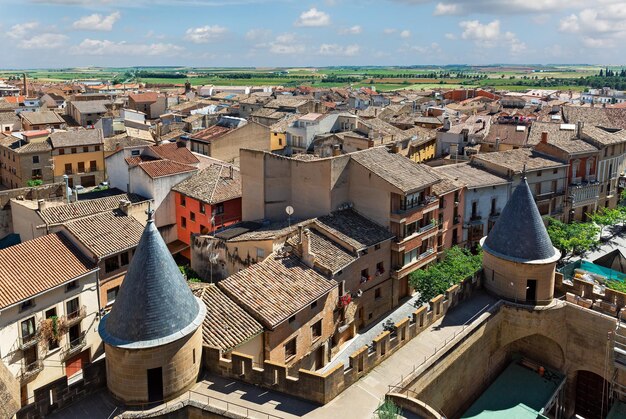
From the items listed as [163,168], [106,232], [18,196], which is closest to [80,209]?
[106,232]

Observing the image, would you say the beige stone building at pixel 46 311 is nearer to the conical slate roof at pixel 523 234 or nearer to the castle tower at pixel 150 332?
the castle tower at pixel 150 332

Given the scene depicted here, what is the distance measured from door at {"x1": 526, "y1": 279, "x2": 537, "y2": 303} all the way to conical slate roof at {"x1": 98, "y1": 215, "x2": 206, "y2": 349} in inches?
695

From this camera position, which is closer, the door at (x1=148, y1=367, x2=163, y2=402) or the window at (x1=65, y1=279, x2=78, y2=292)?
the door at (x1=148, y1=367, x2=163, y2=402)

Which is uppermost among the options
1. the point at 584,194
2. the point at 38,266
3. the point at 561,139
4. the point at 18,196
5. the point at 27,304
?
the point at 561,139

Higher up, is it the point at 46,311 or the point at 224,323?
the point at 224,323

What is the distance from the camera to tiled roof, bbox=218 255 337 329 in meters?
28.4

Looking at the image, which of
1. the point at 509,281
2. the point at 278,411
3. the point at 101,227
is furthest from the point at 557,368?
the point at 101,227

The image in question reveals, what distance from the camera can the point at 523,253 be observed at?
27844mm

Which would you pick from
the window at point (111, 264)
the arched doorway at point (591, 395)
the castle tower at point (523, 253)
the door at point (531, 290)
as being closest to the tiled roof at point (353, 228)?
the castle tower at point (523, 253)

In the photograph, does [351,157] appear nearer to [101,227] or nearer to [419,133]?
[101,227]

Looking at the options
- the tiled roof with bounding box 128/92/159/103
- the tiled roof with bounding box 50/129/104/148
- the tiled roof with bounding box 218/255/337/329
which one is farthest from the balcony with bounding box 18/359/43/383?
the tiled roof with bounding box 128/92/159/103

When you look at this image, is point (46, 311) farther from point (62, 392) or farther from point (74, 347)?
point (62, 392)

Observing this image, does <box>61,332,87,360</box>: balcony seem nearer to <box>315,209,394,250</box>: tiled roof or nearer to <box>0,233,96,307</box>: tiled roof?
<box>0,233,96,307</box>: tiled roof

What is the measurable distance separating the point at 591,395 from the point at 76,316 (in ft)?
101
